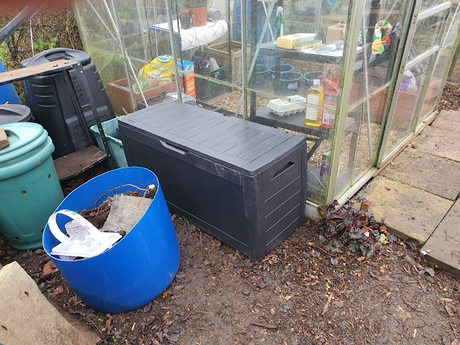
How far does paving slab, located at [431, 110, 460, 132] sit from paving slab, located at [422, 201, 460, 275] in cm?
168

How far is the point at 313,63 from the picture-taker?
7.29 ft

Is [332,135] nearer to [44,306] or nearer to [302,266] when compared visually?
[302,266]

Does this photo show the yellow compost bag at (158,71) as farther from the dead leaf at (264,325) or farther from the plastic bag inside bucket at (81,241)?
the dead leaf at (264,325)

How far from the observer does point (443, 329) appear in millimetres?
1918

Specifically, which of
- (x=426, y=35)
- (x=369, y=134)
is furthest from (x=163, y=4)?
(x=426, y=35)

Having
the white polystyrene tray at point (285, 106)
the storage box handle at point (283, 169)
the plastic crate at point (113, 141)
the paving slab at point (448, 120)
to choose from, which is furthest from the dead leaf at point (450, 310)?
the plastic crate at point (113, 141)

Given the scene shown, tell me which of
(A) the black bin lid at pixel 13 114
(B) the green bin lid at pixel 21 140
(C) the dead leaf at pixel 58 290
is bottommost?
(C) the dead leaf at pixel 58 290

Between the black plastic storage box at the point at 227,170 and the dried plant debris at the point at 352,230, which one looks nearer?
the black plastic storage box at the point at 227,170

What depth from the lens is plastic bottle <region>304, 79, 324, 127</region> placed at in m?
2.26

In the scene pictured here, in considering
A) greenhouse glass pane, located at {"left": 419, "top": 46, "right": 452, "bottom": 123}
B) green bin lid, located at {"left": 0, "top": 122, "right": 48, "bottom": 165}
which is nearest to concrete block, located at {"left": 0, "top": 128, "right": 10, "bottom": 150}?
green bin lid, located at {"left": 0, "top": 122, "right": 48, "bottom": 165}

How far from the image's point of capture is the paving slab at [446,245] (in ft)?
7.37

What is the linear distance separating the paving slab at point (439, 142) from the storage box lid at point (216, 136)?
205cm

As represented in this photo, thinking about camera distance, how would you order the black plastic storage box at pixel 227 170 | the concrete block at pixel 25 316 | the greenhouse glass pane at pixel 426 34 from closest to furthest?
the concrete block at pixel 25 316
the black plastic storage box at pixel 227 170
the greenhouse glass pane at pixel 426 34

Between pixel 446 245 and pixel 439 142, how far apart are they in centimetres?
167
